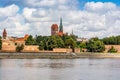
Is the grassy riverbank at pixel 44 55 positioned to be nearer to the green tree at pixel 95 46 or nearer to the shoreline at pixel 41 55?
the shoreline at pixel 41 55

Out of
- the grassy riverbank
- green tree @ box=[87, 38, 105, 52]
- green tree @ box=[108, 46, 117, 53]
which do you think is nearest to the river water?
the grassy riverbank

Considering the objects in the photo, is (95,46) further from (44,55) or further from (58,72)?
(58,72)

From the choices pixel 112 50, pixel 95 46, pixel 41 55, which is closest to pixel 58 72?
pixel 41 55

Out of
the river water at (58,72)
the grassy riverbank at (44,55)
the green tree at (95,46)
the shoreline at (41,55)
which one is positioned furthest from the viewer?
the green tree at (95,46)

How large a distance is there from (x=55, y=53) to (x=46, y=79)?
72282 millimetres

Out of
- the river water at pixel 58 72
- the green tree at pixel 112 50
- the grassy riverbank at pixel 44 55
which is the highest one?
the green tree at pixel 112 50

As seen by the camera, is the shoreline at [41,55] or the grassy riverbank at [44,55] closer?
the grassy riverbank at [44,55]

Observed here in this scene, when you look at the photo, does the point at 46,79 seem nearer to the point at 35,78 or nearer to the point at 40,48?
the point at 35,78

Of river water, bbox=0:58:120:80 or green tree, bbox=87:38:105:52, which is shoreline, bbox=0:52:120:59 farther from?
river water, bbox=0:58:120:80

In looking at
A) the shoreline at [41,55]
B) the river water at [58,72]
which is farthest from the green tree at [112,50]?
the river water at [58,72]

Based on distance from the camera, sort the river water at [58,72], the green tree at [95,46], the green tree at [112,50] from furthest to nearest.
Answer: the green tree at [112,50]
the green tree at [95,46]
the river water at [58,72]

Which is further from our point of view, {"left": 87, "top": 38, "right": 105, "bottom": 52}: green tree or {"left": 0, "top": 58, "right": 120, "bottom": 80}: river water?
{"left": 87, "top": 38, "right": 105, "bottom": 52}: green tree

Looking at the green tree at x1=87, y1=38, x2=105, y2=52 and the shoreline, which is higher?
the green tree at x1=87, y1=38, x2=105, y2=52

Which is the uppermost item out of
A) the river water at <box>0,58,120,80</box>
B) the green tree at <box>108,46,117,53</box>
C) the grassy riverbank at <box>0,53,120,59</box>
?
the green tree at <box>108,46,117,53</box>
